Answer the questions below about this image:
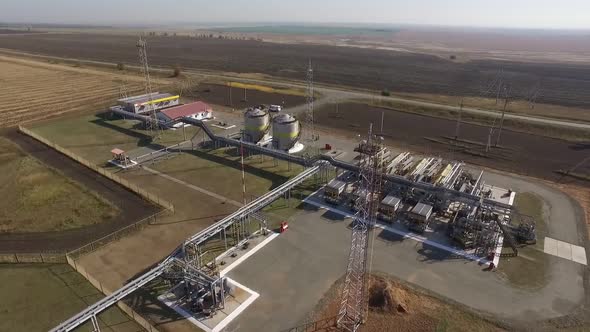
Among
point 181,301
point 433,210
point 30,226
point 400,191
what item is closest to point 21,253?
point 30,226

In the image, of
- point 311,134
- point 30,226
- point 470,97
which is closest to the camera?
point 30,226

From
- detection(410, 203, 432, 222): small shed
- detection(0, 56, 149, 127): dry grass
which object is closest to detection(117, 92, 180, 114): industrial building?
detection(0, 56, 149, 127): dry grass

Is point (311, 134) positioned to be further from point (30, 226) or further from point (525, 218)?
point (30, 226)

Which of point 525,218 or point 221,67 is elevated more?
point 221,67

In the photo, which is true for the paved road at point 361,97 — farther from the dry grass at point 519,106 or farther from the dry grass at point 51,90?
the dry grass at point 51,90

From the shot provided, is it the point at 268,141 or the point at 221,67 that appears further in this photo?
the point at 221,67

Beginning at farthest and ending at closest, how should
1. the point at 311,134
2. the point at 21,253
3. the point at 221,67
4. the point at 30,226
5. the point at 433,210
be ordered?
the point at 221,67
the point at 311,134
the point at 433,210
the point at 30,226
the point at 21,253

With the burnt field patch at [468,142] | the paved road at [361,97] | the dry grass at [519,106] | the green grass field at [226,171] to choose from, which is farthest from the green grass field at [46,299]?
the dry grass at [519,106]
